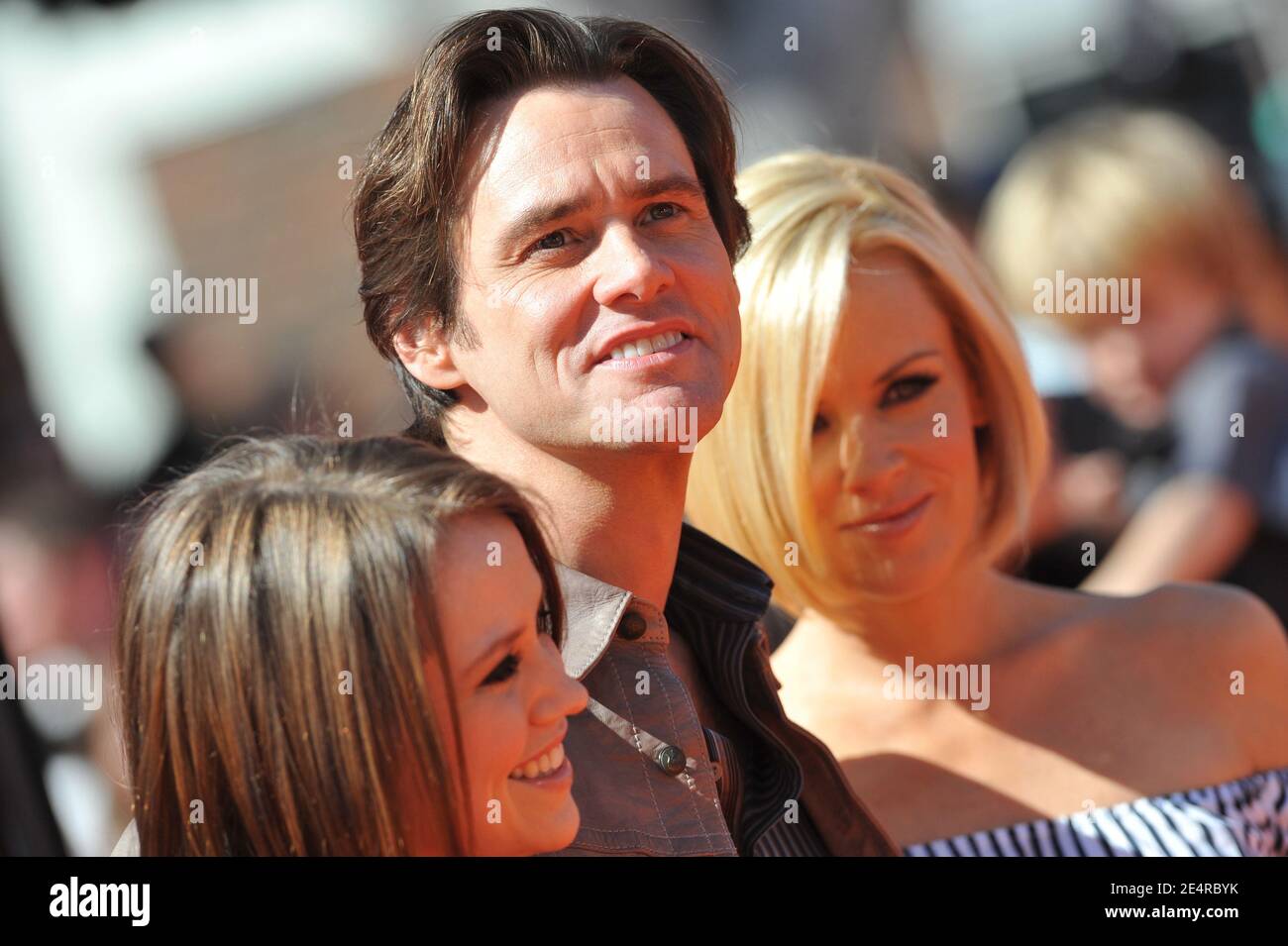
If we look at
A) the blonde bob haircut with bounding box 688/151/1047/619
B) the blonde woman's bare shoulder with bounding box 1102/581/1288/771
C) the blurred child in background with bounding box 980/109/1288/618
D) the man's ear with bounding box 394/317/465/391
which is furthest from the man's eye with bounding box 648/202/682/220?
the blurred child in background with bounding box 980/109/1288/618

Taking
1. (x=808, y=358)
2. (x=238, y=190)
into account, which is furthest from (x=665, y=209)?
(x=238, y=190)

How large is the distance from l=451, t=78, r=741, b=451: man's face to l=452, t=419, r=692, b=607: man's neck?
0.03 metres

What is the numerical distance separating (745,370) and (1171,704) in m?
0.86

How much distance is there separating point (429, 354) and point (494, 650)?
0.45 meters

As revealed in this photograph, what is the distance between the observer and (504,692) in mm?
1430

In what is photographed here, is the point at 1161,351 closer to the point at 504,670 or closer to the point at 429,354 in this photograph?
the point at 429,354

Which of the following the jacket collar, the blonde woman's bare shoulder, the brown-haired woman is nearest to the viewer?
the brown-haired woman

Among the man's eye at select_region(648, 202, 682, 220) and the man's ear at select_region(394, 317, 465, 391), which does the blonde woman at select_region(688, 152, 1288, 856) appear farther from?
the man's ear at select_region(394, 317, 465, 391)

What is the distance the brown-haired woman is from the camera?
53.1 inches

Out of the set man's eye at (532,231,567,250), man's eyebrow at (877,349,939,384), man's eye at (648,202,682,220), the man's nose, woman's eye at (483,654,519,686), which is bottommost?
woman's eye at (483,654,519,686)

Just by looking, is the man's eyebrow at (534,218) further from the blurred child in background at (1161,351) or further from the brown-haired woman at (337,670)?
the blurred child in background at (1161,351)

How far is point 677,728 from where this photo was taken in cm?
168

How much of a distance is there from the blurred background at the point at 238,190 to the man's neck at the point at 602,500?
0.82 ft
